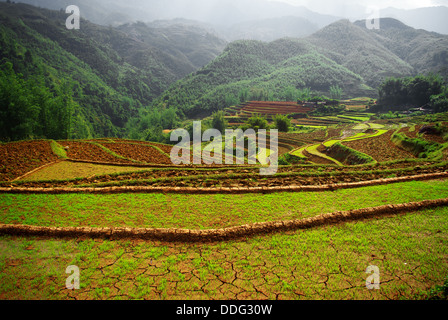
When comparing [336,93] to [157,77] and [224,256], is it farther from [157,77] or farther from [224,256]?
[224,256]

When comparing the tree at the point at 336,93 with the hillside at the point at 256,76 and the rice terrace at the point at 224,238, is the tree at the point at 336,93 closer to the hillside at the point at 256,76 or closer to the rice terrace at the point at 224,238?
the hillside at the point at 256,76

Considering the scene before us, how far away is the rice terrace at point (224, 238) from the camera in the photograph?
14.7ft

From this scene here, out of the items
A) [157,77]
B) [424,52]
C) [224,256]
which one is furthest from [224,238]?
[424,52]

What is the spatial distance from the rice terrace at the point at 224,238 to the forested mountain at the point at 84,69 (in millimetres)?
23339

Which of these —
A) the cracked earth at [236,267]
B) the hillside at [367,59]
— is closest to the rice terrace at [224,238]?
the cracked earth at [236,267]

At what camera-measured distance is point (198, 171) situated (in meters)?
12.2

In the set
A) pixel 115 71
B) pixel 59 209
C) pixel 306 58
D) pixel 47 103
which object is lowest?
pixel 59 209

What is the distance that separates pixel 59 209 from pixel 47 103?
3023 cm

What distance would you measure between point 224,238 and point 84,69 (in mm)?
133186

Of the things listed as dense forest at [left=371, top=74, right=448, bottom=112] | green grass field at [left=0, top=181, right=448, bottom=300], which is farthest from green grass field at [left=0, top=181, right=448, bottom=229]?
dense forest at [left=371, top=74, right=448, bottom=112]

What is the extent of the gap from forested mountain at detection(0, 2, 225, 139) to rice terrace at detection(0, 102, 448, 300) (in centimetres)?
2334

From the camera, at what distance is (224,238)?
A: 5941 millimetres

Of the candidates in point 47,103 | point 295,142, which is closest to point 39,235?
point 47,103
